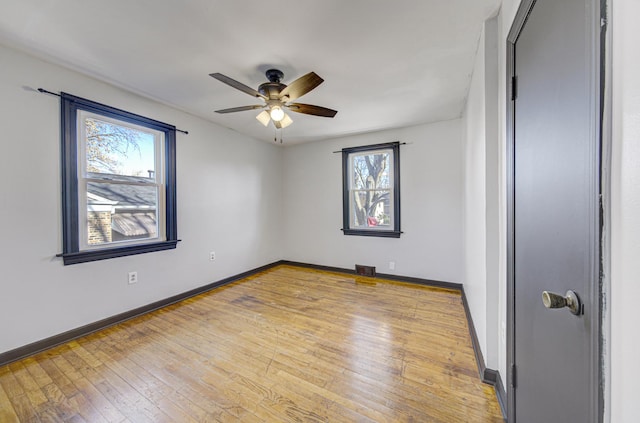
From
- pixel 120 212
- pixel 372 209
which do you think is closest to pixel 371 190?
pixel 372 209

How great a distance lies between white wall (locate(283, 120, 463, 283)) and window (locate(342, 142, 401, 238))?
4.3 inches

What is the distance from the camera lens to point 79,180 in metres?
2.35

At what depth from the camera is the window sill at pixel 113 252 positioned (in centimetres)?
227

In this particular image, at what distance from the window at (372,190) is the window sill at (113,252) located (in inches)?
108

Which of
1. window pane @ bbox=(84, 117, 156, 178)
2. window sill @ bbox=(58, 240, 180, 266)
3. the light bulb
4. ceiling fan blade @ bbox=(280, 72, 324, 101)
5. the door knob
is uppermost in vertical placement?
ceiling fan blade @ bbox=(280, 72, 324, 101)

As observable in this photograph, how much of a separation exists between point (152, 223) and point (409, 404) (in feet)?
10.4

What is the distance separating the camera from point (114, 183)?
262 cm

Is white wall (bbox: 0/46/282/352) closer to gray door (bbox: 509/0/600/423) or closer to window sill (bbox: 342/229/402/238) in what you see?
window sill (bbox: 342/229/402/238)

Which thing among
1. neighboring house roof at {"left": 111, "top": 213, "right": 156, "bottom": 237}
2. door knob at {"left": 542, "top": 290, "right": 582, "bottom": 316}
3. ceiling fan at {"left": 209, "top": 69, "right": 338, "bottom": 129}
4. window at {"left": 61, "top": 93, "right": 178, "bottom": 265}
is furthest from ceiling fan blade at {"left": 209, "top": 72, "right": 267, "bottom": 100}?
door knob at {"left": 542, "top": 290, "right": 582, "bottom": 316}

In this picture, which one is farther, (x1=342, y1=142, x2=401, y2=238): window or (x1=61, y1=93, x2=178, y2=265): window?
(x1=342, y1=142, x2=401, y2=238): window

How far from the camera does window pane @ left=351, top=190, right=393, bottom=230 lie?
4098 millimetres

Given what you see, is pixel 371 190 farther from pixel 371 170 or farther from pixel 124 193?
pixel 124 193

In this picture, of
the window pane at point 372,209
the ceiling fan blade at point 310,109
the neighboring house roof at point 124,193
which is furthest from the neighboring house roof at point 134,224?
the window pane at point 372,209
